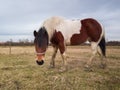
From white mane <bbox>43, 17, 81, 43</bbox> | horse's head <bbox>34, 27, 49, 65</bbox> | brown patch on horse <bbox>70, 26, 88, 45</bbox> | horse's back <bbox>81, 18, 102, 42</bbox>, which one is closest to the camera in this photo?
horse's head <bbox>34, 27, 49, 65</bbox>

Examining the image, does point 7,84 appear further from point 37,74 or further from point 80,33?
point 80,33

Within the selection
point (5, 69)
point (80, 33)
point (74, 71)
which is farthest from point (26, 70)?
point (80, 33)

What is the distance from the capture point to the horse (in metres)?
8.52

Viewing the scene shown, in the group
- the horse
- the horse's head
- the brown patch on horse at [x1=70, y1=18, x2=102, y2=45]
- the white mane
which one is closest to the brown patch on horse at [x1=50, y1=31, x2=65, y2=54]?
the horse

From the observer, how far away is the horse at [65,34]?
335 inches

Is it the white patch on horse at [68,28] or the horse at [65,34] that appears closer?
the horse at [65,34]

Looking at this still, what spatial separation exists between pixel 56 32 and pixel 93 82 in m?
2.36

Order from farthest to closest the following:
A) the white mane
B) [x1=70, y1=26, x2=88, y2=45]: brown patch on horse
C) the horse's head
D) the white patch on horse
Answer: [x1=70, y1=26, x2=88, y2=45]: brown patch on horse < the white patch on horse < the white mane < the horse's head

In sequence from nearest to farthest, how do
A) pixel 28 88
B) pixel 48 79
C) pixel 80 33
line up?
1. pixel 28 88
2. pixel 48 79
3. pixel 80 33

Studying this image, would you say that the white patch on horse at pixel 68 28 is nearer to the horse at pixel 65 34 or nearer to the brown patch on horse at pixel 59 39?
the horse at pixel 65 34

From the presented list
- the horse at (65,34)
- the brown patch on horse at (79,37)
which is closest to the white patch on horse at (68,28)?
the horse at (65,34)

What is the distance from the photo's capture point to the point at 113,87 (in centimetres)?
738

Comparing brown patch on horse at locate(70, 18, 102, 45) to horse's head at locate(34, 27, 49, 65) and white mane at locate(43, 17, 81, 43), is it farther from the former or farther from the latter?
horse's head at locate(34, 27, 49, 65)

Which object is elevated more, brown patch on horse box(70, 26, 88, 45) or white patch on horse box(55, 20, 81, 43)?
white patch on horse box(55, 20, 81, 43)
